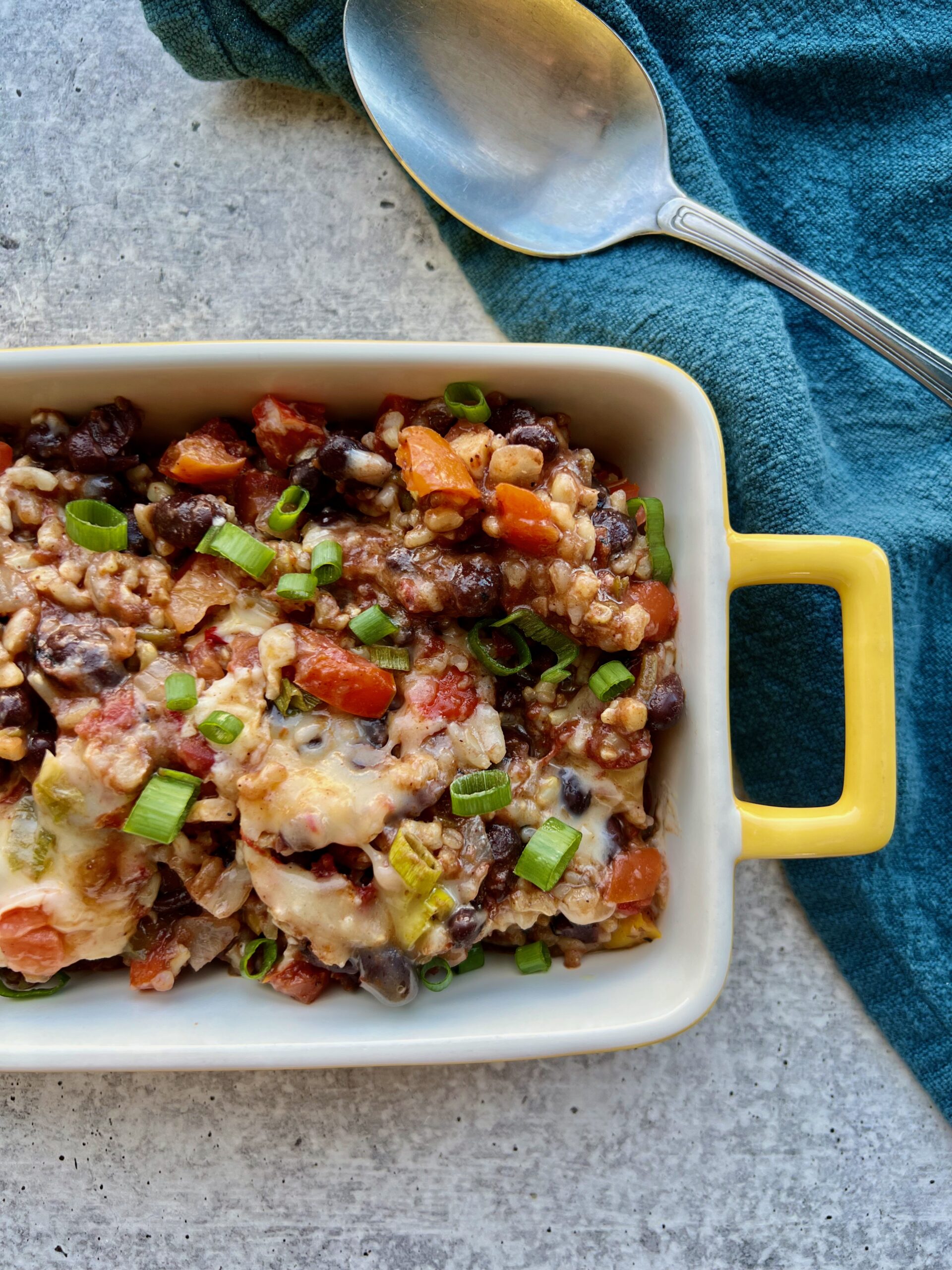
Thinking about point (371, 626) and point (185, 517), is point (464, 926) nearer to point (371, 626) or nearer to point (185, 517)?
point (371, 626)

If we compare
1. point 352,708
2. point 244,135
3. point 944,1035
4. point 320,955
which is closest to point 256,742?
point 352,708

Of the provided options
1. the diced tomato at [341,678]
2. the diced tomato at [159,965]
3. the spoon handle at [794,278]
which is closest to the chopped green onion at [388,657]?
the diced tomato at [341,678]

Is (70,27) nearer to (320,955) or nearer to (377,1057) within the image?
(320,955)

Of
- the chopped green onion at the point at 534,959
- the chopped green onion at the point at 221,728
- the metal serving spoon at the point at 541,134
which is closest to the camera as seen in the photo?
the chopped green onion at the point at 221,728

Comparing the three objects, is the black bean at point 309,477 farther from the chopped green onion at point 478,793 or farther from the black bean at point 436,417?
the chopped green onion at point 478,793

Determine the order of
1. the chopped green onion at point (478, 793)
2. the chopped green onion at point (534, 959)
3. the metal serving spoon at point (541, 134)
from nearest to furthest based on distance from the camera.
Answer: the chopped green onion at point (478, 793), the chopped green onion at point (534, 959), the metal serving spoon at point (541, 134)

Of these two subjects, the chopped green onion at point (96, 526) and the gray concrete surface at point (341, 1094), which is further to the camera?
the gray concrete surface at point (341, 1094)
